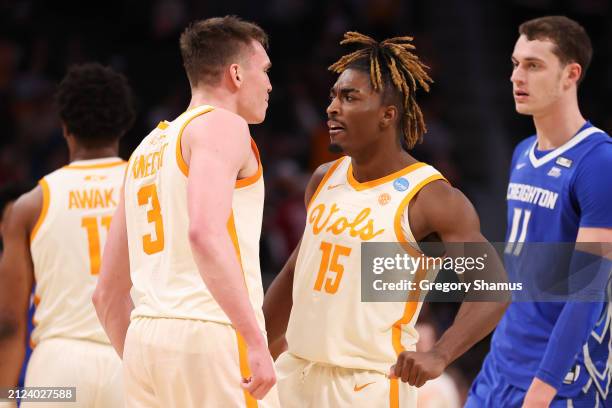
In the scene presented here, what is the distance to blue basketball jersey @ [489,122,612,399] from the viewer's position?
188 inches

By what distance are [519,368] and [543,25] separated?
175cm

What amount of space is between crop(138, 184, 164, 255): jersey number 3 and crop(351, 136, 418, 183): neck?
38.1 inches

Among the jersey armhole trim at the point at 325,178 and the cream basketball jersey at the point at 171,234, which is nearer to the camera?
the cream basketball jersey at the point at 171,234

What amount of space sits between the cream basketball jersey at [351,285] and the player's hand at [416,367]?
325 mm

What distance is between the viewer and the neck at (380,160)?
441 centimetres

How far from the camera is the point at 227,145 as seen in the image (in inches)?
146

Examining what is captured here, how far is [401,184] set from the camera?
169 inches

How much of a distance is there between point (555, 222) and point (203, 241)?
211 cm

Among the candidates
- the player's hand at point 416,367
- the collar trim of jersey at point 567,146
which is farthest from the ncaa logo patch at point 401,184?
the collar trim of jersey at point 567,146

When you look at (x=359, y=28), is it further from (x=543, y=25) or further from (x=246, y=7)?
(x=543, y=25)

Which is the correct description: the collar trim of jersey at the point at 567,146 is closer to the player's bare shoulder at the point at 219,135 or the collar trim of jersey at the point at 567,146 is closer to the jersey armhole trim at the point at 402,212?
the jersey armhole trim at the point at 402,212

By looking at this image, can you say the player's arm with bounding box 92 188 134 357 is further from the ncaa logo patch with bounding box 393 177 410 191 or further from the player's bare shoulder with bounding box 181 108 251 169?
the ncaa logo patch with bounding box 393 177 410 191
